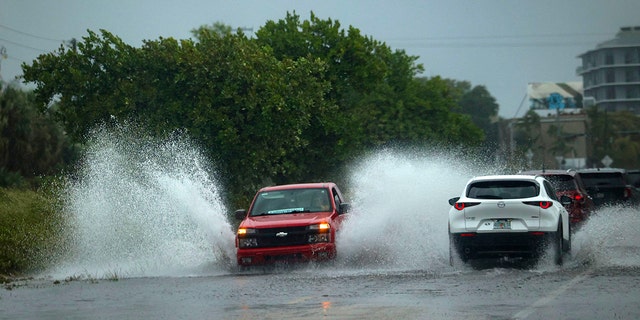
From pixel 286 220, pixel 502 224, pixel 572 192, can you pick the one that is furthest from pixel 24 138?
pixel 502 224

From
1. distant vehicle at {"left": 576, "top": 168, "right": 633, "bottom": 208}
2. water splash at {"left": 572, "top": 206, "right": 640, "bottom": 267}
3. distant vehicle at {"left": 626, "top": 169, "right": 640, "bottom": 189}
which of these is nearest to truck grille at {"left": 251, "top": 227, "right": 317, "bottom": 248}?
water splash at {"left": 572, "top": 206, "right": 640, "bottom": 267}

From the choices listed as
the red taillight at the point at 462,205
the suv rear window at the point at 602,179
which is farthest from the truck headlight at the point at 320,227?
the suv rear window at the point at 602,179

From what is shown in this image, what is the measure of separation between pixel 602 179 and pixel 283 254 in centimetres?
1686

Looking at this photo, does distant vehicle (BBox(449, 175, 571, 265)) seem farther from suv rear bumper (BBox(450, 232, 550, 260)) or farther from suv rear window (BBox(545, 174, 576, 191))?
suv rear window (BBox(545, 174, 576, 191))

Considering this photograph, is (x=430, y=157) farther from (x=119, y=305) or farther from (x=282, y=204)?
(x=119, y=305)

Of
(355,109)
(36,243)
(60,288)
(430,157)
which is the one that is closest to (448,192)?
(36,243)

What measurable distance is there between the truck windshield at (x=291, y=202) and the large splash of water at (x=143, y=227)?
121 cm

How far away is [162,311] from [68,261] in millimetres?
12096

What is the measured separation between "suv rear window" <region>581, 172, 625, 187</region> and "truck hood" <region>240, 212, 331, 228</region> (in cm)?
1507

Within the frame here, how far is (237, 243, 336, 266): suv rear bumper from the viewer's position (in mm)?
21078

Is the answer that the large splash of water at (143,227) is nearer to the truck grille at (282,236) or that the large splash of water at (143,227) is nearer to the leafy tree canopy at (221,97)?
the truck grille at (282,236)

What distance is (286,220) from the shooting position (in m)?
21.6

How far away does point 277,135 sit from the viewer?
4497 centimetres

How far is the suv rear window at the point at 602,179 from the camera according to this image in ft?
115
